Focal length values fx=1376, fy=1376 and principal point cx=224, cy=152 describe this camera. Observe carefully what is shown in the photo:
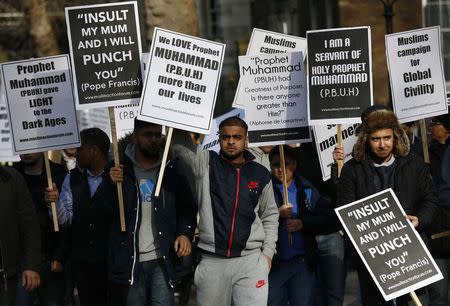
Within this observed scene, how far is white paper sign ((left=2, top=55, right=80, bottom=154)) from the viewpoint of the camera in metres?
10.9

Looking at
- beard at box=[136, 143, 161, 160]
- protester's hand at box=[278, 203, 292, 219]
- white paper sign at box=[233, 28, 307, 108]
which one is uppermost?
white paper sign at box=[233, 28, 307, 108]

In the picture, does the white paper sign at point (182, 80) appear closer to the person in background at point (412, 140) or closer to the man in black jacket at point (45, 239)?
the man in black jacket at point (45, 239)

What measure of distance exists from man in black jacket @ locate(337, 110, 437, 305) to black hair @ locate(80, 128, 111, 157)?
2219mm

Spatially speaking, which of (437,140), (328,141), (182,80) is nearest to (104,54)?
(182,80)

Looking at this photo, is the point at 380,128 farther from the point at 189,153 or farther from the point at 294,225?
the point at 294,225

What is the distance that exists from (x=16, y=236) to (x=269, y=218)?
5.90ft

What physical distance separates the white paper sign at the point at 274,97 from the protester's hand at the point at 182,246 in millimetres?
1577

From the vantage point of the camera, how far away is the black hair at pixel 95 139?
34.8ft

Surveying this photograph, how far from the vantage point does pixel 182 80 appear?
10.1 m

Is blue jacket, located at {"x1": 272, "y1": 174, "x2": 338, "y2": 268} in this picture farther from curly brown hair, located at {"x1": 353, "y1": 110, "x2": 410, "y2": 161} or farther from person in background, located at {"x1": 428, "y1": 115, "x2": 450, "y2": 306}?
curly brown hair, located at {"x1": 353, "y1": 110, "x2": 410, "y2": 161}

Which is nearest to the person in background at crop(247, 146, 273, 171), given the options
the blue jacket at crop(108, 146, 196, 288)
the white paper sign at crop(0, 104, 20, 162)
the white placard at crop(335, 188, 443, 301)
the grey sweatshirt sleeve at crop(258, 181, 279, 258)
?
the grey sweatshirt sleeve at crop(258, 181, 279, 258)

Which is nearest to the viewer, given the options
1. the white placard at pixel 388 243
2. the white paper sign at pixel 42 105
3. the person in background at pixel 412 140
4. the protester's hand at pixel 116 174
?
the white placard at pixel 388 243

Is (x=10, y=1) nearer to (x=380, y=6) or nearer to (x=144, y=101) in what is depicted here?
(x=380, y=6)

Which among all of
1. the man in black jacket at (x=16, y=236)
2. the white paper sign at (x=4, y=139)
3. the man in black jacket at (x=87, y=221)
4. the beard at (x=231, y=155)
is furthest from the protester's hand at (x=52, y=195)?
the white paper sign at (x=4, y=139)
